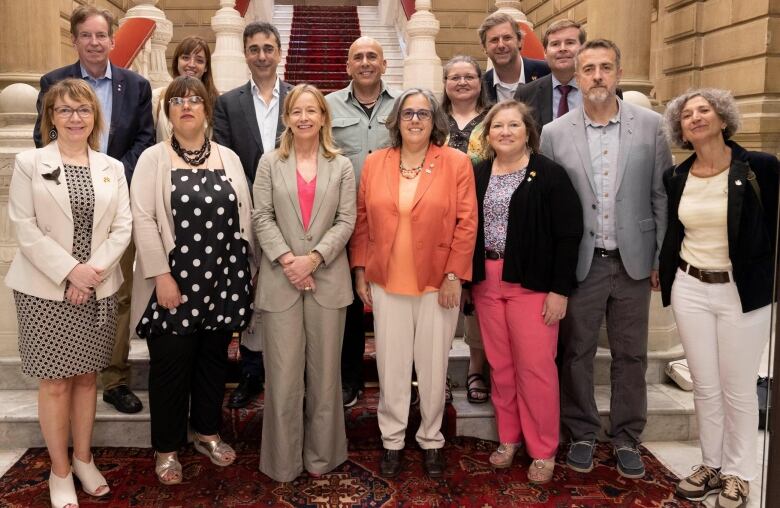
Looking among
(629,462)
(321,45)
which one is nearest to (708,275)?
(629,462)

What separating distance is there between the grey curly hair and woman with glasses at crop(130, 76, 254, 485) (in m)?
1.73

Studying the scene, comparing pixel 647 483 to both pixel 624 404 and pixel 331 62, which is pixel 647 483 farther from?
pixel 331 62

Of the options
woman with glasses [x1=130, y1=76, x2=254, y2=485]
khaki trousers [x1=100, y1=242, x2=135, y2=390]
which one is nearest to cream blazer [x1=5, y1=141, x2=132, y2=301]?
woman with glasses [x1=130, y1=76, x2=254, y2=485]

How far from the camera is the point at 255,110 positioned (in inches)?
134

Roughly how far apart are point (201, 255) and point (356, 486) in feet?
3.82

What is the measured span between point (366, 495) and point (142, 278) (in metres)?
1.27

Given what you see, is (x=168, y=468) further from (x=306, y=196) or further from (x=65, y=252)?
(x=306, y=196)

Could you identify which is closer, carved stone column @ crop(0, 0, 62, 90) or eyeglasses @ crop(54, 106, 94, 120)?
eyeglasses @ crop(54, 106, 94, 120)

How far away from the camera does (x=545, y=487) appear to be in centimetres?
299

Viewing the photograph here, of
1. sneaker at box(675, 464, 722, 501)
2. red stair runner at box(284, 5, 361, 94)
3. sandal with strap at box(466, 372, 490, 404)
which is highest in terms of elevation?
red stair runner at box(284, 5, 361, 94)

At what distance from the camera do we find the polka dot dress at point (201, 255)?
2789mm

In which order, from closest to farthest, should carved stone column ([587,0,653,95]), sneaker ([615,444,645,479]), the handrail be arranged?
sneaker ([615,444,645,479]), the handrail, carved stone column ([587,0,653,95])

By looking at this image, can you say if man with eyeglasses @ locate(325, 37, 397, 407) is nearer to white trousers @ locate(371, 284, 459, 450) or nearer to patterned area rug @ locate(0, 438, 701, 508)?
white trousers @ locate(371, 284, 459, 450)

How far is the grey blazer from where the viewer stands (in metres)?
2.92
